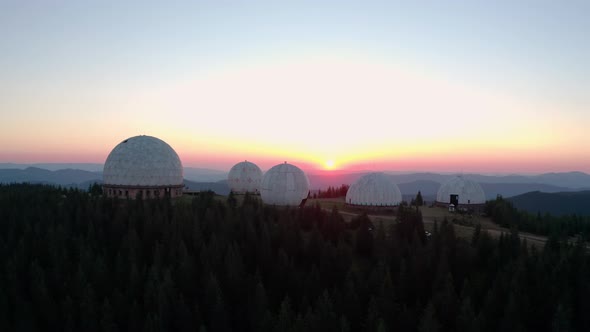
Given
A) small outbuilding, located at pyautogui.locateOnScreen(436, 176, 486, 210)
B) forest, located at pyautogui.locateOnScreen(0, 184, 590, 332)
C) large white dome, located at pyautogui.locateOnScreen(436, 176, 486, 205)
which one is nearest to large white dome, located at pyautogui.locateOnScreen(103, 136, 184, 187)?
forest, located at pyautogui.locateOnScreen(0, 184, 590, 332)

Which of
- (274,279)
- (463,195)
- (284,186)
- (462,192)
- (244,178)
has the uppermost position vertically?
(244,178)

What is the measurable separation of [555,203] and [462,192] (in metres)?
144

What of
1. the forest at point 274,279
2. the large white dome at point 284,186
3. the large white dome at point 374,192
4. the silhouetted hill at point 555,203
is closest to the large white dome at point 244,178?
the large white dome at point 284,186

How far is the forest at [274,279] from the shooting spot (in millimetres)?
28266

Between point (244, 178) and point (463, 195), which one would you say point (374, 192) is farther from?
point (244, 178)

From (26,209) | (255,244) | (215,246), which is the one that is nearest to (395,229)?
(255,244)

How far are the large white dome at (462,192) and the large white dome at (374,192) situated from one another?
11.9m

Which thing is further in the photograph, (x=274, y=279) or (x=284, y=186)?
Result: (x=284, y=186)

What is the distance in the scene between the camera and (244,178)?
83.8 m

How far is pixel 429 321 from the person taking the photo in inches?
961

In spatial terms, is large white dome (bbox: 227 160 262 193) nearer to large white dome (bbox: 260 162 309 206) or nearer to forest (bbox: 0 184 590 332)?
large white dome (bbox: 260 162 309 206)

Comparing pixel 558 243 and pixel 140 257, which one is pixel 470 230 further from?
pixel 140 257

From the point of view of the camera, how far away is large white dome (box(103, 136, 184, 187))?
227 feet

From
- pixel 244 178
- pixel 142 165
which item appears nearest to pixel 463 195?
pixel 244 178
